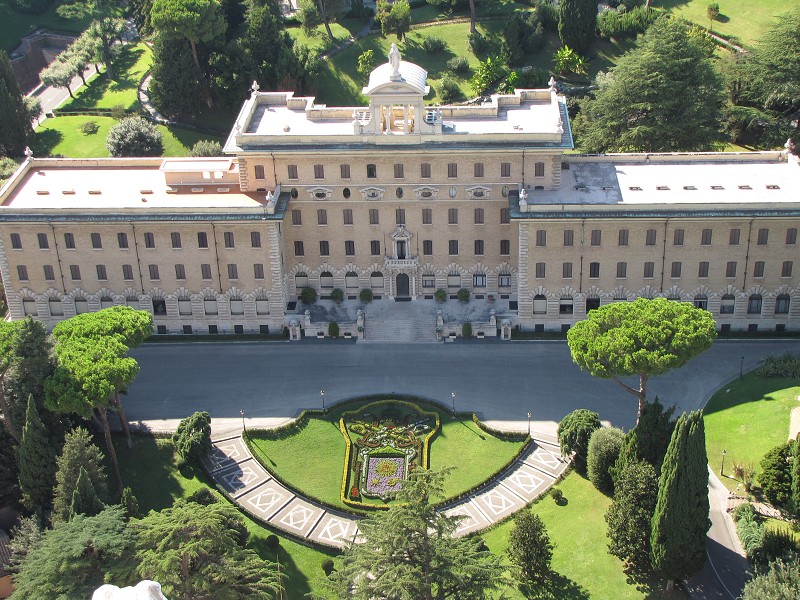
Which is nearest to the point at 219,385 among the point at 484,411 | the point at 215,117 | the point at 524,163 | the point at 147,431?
the point at 147,431

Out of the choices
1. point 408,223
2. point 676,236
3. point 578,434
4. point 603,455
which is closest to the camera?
point 603,455

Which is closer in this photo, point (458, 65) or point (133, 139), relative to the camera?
point (133, 139)

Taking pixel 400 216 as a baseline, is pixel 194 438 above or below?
below

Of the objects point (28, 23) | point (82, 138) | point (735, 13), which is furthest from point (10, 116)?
point (735, 13)

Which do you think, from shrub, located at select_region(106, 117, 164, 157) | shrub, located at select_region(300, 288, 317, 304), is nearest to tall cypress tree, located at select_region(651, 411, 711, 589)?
shrub, located at select_region(300, 288, 317, 304)

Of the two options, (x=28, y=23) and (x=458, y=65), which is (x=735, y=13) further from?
(x=28, y=23)

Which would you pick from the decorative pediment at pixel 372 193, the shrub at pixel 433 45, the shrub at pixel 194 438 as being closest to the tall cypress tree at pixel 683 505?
the shrub at pixel 194 438

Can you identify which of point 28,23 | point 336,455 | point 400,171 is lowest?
point 336,455
